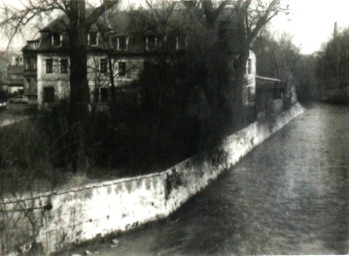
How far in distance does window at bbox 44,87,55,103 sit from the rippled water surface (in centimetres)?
982

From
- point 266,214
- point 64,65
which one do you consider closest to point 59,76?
point 64,65

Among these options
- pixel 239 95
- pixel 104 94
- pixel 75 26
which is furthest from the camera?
pixel 104 94

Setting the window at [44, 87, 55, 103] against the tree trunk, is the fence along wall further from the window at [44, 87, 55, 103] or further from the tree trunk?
the window at [44, 87, 55, 103]

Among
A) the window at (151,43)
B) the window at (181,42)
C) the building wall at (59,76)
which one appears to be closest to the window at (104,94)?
the building wall at (59,76)

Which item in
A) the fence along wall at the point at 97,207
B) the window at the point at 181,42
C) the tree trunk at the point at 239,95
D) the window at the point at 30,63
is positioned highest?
the window at the point at 181,42

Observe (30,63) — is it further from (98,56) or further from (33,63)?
(98,56)

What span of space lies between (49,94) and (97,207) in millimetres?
14266

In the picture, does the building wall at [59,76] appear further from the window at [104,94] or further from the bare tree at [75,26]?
the bare tree at [75,26]

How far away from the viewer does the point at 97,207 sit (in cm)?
1165

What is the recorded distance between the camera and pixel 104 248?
11.2 m

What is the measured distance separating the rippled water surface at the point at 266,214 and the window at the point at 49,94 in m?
9.82

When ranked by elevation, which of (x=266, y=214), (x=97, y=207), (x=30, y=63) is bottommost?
(x=266, y=214)

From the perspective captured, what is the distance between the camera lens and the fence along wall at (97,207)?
8.90m

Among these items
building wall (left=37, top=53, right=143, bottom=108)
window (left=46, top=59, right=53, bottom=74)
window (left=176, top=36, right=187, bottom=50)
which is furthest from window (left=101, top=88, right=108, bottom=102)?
window (left=176, top=36, right=187, bottom=50)
